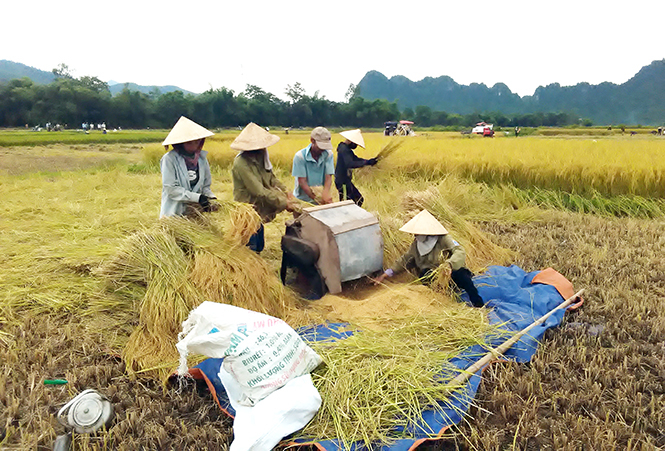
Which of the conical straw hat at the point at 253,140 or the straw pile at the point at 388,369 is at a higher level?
the conical straw hat at the point at 253,140

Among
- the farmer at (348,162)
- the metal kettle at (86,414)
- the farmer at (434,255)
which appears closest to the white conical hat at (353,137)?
the farmer at (348,162)

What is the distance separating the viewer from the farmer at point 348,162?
5039 mm

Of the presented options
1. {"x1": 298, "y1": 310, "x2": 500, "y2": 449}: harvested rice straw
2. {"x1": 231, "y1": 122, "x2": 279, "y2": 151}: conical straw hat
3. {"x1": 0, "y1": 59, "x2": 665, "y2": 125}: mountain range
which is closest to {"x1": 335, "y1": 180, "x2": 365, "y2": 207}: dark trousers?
{"x1": 231, "y1": 122, "x2": 279, "y2": 151}: conical straw hat

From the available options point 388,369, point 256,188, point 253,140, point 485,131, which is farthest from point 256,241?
point 485,131

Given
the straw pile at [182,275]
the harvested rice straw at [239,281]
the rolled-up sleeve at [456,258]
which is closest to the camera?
the straw pile at [182,275]

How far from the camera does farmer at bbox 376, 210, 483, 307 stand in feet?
10.8

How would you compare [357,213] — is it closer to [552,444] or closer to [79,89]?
[552,444]

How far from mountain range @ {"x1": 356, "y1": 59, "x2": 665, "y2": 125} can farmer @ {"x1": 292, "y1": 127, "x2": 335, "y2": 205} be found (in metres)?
92.0

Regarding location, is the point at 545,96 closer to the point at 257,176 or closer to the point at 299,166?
the point at 299,166

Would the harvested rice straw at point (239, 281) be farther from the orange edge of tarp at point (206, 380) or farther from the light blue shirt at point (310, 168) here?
the light blue shirt at point (310, 168)

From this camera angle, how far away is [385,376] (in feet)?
7.32

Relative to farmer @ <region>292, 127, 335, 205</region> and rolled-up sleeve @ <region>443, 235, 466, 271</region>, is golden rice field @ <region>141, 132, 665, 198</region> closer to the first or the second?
farmer @ <region>292, 127, 335, 205</region>

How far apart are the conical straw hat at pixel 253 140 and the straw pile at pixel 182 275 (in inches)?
22.9

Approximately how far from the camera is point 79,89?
4166cm
